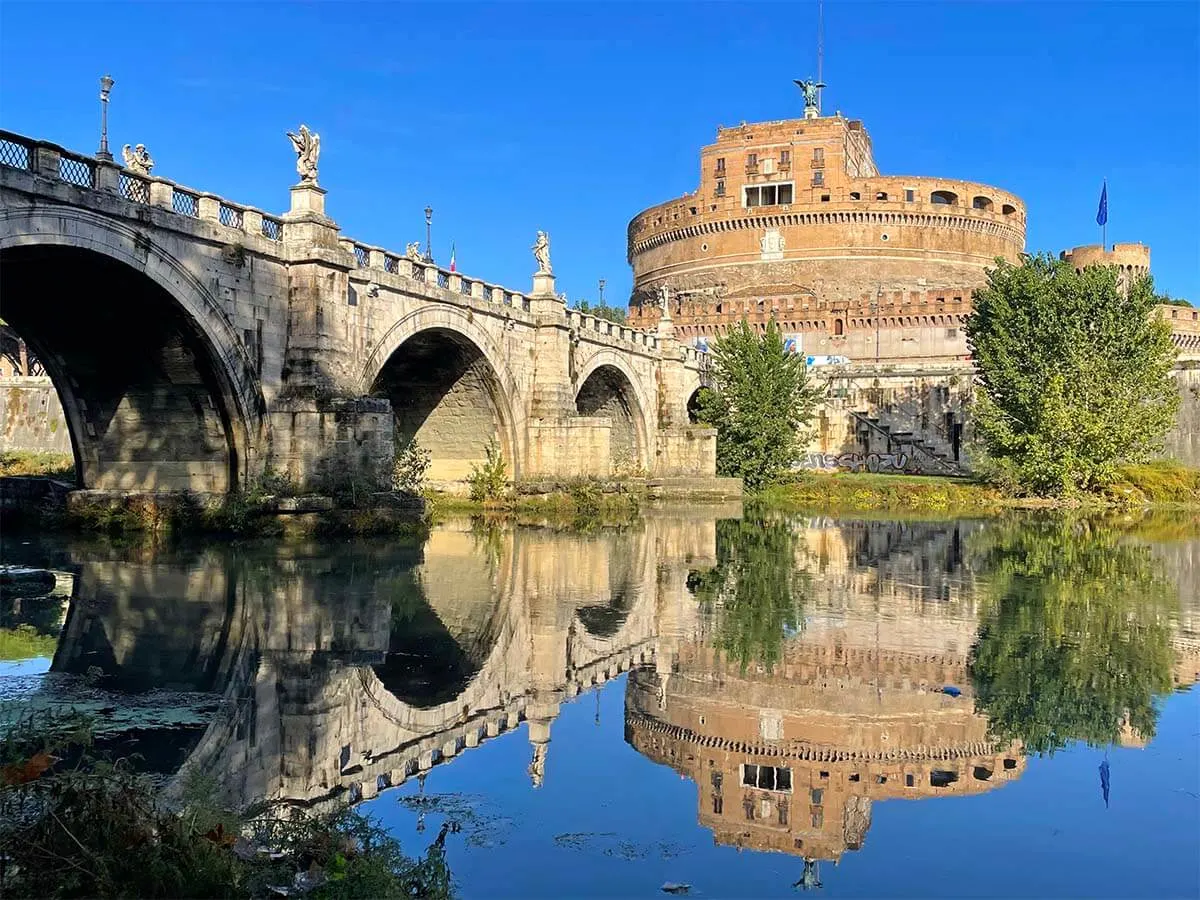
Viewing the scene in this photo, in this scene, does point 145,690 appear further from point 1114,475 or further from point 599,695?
point 1114,475

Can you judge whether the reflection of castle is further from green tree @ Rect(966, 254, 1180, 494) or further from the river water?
green tree @ Rect(966, 254, 1180, 494)

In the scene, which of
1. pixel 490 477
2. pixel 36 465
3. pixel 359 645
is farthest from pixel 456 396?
pixel 359 645

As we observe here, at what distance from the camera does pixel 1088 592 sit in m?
16.4

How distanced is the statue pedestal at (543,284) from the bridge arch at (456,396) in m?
3.75

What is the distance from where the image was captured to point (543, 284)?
37031 mm

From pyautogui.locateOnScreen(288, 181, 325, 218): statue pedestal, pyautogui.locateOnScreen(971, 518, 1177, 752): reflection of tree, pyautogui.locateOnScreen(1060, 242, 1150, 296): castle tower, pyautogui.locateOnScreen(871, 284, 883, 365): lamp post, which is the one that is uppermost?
pyautogui.locateOnScreen(1060, 242, 1150, 296): castle tower

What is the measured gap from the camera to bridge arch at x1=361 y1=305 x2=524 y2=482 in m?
32.5

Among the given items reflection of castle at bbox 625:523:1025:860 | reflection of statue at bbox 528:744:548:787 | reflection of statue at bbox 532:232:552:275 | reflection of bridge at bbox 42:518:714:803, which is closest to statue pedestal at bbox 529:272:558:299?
reflection of statue at bbox 532:232:552:275

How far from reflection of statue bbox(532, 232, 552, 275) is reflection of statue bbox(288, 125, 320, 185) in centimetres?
1244

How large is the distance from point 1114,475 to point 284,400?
30.2 m

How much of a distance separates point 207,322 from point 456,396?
43.7 ft

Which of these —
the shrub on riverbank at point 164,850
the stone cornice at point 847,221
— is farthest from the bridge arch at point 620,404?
the shrub on riverbank at point 164,850

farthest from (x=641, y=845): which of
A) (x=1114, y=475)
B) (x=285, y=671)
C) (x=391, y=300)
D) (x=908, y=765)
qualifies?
(x=1114, y=475)

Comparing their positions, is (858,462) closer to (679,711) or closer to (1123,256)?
(1123,256)
